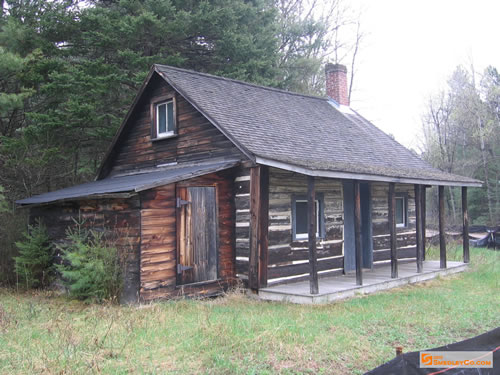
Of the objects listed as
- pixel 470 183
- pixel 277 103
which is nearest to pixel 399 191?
pixel 470 183

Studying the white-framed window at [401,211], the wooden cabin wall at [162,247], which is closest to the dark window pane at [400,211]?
the white-framed window at [401,211]

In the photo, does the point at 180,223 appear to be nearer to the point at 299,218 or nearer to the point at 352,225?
the point at 299,218

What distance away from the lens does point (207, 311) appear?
837 centimetres

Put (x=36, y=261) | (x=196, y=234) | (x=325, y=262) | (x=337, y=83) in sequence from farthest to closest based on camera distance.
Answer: (x=337, y=83), (x=325, y=262), (x=36, y=261), (x=196, y=234)

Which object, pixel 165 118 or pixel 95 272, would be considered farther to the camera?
pixel 165 118

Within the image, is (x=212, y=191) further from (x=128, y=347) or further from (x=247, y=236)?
(x=128, y=347)

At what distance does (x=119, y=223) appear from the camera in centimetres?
1009

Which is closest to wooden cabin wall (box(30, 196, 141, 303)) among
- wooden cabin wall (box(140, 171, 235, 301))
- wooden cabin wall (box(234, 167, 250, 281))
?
wooden cabin wall (box(140, 171, 235, 301))

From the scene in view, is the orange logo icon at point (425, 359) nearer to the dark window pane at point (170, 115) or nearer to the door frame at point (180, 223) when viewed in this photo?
the door frame at point (180, 223)

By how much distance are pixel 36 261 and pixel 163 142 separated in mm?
4566

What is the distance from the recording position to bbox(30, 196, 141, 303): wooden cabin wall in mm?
9625

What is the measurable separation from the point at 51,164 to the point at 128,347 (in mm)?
12067

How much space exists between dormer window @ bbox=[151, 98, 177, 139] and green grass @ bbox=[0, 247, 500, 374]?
5324 millimetres

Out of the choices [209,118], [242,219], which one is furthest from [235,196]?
[209,118]
